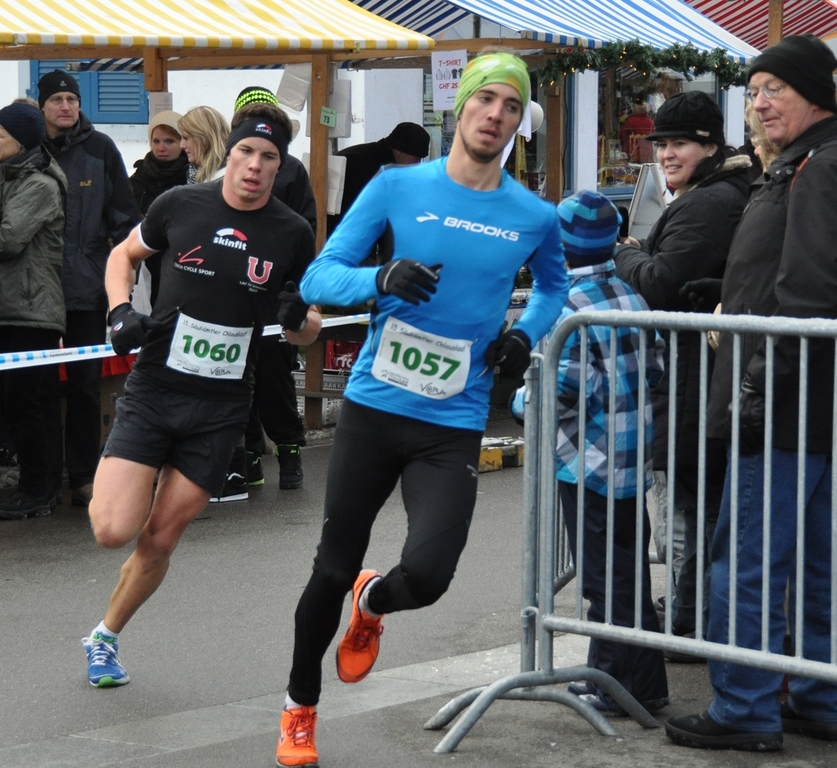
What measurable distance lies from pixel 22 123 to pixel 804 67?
15.2 feet

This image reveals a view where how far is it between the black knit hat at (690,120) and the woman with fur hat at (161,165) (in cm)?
457

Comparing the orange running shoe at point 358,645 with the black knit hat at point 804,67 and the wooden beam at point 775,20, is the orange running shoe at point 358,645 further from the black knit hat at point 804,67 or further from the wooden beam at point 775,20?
the wooden beam at point 775,20

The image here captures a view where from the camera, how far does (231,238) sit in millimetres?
5387

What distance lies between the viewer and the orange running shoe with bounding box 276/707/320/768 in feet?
14.1

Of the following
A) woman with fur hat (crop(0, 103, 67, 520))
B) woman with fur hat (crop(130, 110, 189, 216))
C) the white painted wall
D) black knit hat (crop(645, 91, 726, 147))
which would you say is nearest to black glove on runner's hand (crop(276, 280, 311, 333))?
black knit hat (crop(645, 91, 726, 147))

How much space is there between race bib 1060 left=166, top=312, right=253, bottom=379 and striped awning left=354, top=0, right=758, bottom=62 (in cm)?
681

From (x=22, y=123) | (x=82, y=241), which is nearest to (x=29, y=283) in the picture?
(x=82, y=241)

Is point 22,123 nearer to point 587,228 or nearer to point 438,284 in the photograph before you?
point 587,228

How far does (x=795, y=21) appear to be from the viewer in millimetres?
16484

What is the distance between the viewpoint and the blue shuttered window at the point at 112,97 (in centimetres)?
1856

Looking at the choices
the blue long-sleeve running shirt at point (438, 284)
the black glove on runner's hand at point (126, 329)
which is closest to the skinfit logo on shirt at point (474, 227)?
the blue long-sleeve running shirt at point (438, 284)

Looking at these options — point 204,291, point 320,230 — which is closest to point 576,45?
point 320,230

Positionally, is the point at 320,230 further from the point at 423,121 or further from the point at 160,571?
the point at 423,121

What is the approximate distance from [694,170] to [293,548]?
2.92 meters
